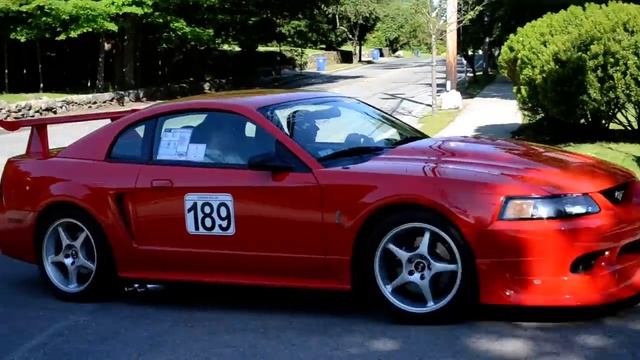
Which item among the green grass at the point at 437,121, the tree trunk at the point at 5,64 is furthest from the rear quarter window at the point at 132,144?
the tree trunk at the point at 5,64

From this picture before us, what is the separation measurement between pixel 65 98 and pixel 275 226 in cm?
2436

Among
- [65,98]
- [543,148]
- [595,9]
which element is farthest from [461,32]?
[543,148]

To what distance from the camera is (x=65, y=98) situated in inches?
1105

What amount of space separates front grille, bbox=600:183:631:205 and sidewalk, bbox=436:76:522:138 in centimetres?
1058

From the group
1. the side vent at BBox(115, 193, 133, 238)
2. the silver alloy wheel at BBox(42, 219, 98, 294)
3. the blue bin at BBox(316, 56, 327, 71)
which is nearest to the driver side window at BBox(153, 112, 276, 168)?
the side vent at BBox(115, 193, 133, 238)

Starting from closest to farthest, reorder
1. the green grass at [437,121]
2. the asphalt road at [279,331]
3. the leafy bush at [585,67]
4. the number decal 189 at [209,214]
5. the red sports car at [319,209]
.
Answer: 1. the asphalt road at [279,331]
2. the red sports car at [319,209]
3. the number decal 189 at [209,214]
4. the leafy bush at [585,67]
5. the green grass at [437,121]

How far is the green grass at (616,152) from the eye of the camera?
35.9 ft

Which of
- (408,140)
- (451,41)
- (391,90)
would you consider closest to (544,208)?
(408,140)

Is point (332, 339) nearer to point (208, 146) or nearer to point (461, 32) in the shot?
point (208, 146)

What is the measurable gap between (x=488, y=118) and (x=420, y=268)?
51.3ft

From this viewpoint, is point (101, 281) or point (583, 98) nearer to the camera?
point (101, 281)

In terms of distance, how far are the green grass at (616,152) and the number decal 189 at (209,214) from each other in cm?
676

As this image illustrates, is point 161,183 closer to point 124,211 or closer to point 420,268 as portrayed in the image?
point 124,211

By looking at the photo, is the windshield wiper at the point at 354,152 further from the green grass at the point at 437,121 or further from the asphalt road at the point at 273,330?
the green grass at the point at 437,121
